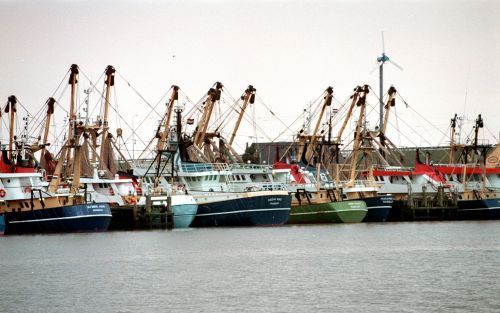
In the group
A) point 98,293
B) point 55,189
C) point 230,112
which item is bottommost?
point 98,293

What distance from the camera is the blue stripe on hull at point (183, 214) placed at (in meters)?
89.1

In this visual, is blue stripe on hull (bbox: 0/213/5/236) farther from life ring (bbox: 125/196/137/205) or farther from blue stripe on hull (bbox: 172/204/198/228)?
blue stripe on hull (bbox: 172/204/198/228)

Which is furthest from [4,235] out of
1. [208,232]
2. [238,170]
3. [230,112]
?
[230,112]

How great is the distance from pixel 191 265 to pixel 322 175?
163ft

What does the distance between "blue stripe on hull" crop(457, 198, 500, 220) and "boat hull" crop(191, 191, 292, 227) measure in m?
25.4

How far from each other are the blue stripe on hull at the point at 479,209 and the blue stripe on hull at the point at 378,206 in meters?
12.7

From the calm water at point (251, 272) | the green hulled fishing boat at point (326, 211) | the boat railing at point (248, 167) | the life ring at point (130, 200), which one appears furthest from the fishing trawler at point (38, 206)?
the green hulled fishing boat at point (326, 211)

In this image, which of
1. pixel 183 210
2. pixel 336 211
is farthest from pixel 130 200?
pixel 336 211

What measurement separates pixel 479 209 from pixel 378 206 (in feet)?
47.7

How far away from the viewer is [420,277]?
2005 inches

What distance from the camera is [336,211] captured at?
3787 inches

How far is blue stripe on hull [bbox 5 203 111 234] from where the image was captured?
267 ft

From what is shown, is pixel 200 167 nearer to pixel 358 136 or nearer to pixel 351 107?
pixel 358 136

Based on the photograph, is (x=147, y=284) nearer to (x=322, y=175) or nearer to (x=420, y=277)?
(x=420, y=277)
